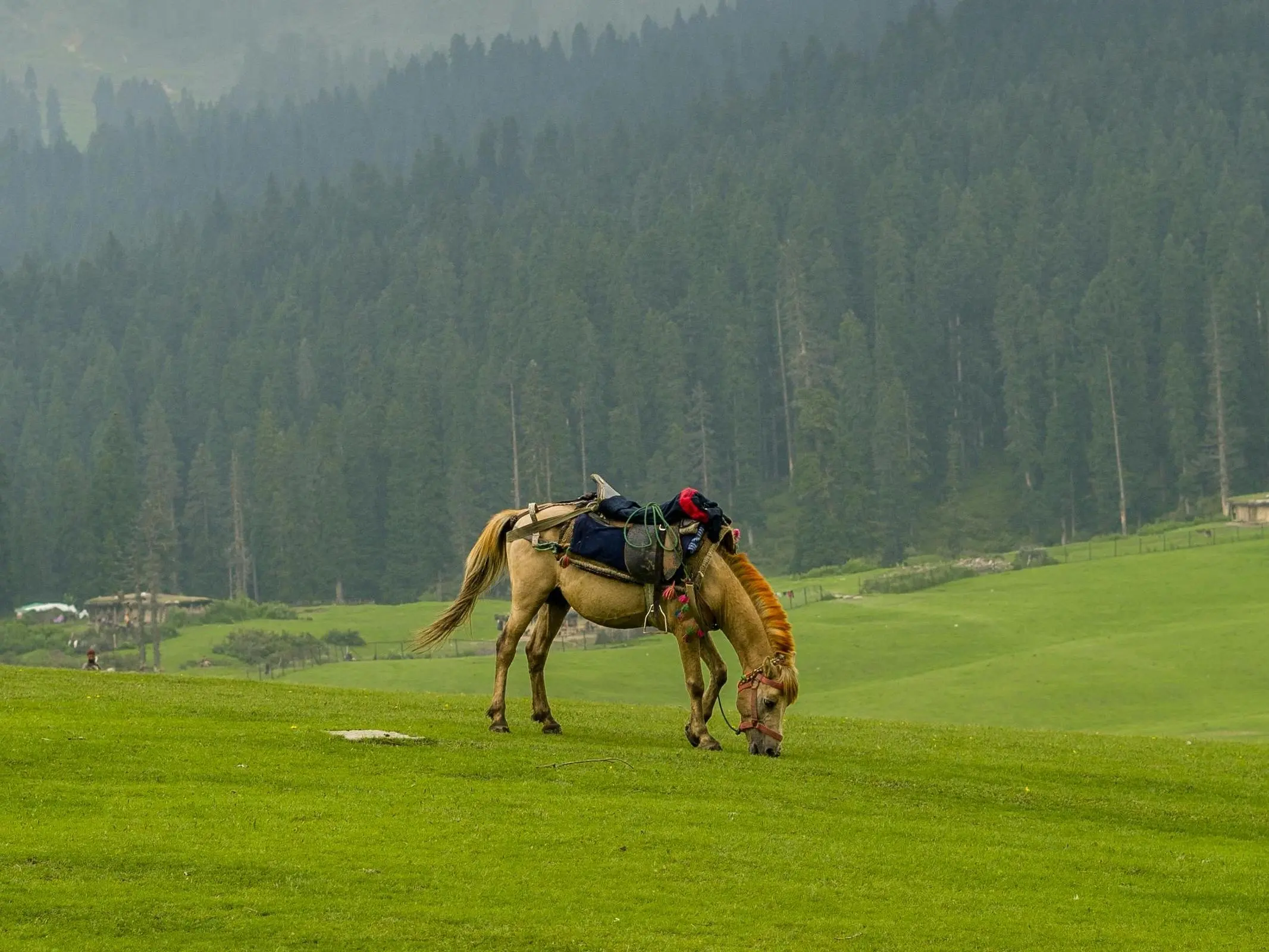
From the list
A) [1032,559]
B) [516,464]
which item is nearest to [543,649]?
[1032,559]

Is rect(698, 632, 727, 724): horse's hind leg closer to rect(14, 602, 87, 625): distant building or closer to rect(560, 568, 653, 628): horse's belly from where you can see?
rect(560, 568, 653, 628): horse's belly

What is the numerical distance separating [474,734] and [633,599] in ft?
10.2

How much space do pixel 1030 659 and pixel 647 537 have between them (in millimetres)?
47698

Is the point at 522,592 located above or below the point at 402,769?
above

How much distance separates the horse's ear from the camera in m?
23.2

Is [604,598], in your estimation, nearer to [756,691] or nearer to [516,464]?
[756,691]

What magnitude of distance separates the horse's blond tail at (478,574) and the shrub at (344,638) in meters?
78.7

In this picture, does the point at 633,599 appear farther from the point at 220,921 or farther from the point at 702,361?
the point at 702,361

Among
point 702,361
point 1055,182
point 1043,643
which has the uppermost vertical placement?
point 1055,182

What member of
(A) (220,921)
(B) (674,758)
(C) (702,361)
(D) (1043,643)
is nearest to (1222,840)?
(B) (674,758)

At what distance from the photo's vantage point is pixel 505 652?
24297 mm

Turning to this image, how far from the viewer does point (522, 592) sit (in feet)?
78.7

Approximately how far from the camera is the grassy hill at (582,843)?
16.0 metres

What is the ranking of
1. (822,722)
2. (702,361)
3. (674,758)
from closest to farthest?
(674,758), (822,722), (702,361)
